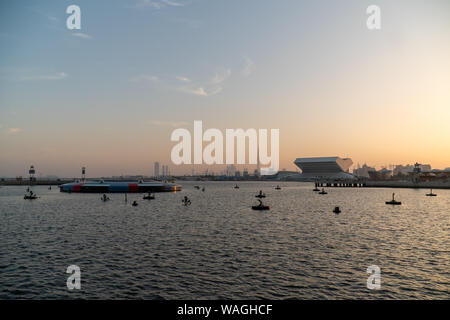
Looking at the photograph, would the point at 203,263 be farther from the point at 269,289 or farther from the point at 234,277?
the point at 269,289

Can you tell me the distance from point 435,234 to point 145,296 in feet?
148

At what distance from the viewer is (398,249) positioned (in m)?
37.6

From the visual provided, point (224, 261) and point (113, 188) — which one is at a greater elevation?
point (224, 261)

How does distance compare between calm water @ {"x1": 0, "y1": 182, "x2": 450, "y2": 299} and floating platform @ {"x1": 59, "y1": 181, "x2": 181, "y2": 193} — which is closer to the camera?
calm water @ {"x1": 0, "y1": 182, "x2": 450, "y2": 299}

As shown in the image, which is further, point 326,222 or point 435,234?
point 326,222

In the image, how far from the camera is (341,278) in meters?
26.3

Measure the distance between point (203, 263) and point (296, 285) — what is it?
9569 millimetres

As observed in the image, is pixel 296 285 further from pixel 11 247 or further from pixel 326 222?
pixel 326 222

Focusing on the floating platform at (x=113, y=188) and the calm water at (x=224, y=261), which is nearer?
the calm water at (x=224, y=261)

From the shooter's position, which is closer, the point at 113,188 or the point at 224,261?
the point at 224,261
